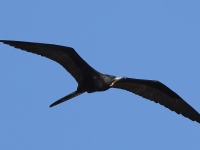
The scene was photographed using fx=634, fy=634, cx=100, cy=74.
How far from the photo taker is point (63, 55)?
659 inches

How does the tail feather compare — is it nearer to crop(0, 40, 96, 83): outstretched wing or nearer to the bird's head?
crop(0, 40, 96, 83): outstretched wing

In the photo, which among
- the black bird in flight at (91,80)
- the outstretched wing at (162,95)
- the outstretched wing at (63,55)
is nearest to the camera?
the outstretched wing at (63,55)

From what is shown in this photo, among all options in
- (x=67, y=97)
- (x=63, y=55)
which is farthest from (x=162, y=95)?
(x=63, y=55)

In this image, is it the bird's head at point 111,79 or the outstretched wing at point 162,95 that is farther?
the outstretched wing at point 162,95

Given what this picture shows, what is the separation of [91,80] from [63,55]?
39.4 inches

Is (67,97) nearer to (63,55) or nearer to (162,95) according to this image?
(63,55)

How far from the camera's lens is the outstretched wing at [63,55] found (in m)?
16.1

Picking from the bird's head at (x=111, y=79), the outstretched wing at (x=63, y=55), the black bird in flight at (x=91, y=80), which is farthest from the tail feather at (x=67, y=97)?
the bird's head at (x=111, y=79)

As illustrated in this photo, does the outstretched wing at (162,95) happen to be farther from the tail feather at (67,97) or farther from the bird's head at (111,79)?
the tail feather at (67,97)

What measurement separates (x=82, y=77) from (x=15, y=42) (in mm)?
2175

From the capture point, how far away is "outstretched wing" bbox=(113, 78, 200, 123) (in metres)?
18.4

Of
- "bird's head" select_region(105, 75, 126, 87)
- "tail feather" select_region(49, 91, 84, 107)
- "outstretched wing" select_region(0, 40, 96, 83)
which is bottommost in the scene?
"tail feather" select_region(49, 91, 84, 107)

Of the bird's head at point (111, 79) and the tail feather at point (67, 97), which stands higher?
the bird's head at point (111, 79)

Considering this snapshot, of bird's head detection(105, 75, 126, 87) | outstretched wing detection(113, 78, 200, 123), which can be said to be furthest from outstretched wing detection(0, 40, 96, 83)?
outstretched wing detection(113, 78, 200, 123)
